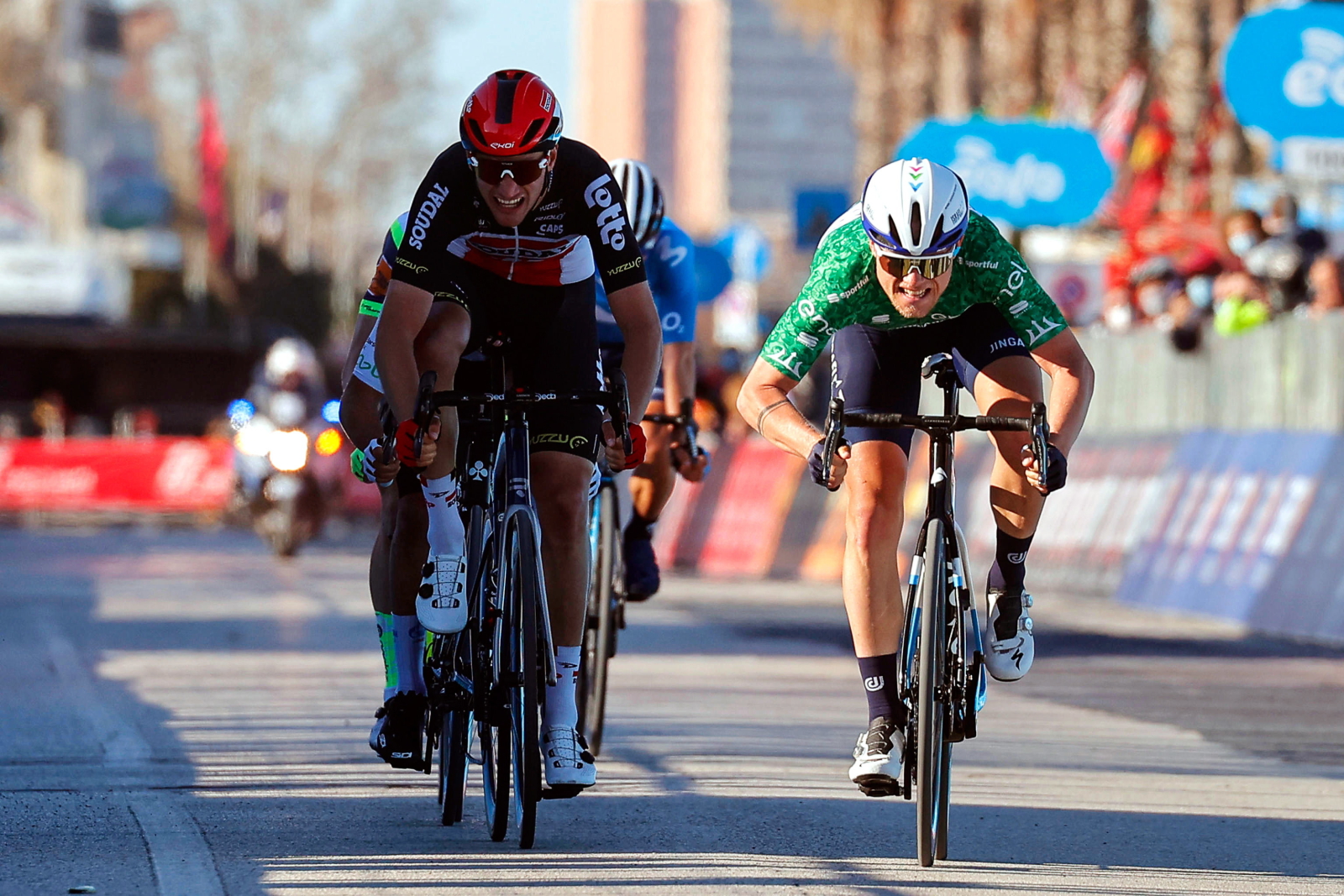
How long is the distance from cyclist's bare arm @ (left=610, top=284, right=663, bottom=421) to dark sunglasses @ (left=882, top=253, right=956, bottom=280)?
678 mm

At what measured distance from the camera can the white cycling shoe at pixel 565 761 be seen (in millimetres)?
6273

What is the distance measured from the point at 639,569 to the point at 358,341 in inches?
93.6

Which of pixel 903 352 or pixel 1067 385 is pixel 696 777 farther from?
pixel 1067 385

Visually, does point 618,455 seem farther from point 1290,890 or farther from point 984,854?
point 1290,890

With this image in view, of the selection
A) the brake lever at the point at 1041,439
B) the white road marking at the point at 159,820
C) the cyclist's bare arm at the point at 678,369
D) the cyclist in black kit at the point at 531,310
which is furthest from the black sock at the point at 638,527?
the brake lever at the point at 1041,439

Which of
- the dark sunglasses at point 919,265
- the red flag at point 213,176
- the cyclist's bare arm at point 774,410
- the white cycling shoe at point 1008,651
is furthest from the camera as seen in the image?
the red flag at point 213,176

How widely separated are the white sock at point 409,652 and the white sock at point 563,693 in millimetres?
565

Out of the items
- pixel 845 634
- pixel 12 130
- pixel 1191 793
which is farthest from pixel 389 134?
pixel 1191 793

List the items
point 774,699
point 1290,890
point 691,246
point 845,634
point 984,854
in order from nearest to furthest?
point 1290,890 → point 984,854 → point 691,246 → point 774,699 → point 845,634

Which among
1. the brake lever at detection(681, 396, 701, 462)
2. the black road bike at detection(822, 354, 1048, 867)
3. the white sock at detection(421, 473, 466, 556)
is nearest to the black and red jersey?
the white sock at detection(421, 473, 466, 556)

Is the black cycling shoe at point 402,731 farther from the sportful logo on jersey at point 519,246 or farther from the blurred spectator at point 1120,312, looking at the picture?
the blurred spectator at point 1120,312

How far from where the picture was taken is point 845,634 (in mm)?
14102

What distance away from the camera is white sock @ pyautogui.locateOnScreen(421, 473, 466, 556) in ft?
21.6

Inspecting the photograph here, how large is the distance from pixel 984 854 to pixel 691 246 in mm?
3809
